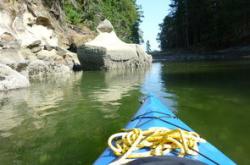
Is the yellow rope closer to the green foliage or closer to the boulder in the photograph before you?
the boulder

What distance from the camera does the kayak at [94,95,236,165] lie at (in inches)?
141

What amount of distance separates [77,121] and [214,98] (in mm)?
3864

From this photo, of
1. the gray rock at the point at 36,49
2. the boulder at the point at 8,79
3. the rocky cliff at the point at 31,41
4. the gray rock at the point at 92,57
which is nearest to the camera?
the boulder at the point at 8,79

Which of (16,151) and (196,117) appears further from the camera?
(196,117)

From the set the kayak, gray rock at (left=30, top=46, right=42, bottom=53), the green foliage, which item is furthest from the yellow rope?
the green foliage

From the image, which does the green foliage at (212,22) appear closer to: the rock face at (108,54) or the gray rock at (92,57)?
the rock face at (108,54)

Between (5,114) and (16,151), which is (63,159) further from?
(5,114)

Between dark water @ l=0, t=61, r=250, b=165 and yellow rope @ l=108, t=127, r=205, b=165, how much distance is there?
1679mm

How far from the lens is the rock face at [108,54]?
26.0 meters

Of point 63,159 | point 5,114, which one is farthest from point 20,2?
point 63,159

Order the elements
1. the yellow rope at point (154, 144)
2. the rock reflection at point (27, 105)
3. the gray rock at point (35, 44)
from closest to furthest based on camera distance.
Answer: the yellow rope at point (154, 144) < the rock reflection at point (27, 105) < the gray rock at point (35, 44)

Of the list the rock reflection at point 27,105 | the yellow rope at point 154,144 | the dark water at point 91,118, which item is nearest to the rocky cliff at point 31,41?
the rock reflection at point 27,105

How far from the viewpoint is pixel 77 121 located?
822cm

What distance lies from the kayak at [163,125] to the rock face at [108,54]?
1918 cm
